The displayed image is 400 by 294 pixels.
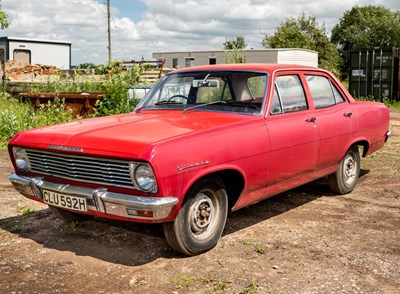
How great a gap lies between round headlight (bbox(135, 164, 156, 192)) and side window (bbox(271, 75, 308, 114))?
1.70 m

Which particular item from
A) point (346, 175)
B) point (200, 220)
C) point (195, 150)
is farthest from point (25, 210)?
point (346, 175)

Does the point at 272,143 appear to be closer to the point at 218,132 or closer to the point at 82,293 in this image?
the point at 218,132

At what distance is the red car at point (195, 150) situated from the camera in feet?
12.9

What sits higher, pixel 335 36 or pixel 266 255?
pixel 335 36

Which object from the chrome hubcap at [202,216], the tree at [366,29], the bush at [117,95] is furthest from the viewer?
the tree at [366,29]

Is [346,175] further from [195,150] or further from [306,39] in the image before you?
[306,39]

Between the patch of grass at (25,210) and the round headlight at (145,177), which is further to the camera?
the patch of grass at (25,210)

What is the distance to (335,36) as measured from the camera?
7669cm

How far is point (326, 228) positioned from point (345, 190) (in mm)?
1482

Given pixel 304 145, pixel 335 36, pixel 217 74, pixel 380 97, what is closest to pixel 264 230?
pixel 304 145

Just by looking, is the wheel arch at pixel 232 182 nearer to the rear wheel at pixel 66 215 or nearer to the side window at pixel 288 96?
the side window at pixel 288 96

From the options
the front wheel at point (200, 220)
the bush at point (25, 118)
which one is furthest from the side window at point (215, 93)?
the bush at point (25, 118)

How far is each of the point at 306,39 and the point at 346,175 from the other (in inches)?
1921

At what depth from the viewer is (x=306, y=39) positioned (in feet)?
174
